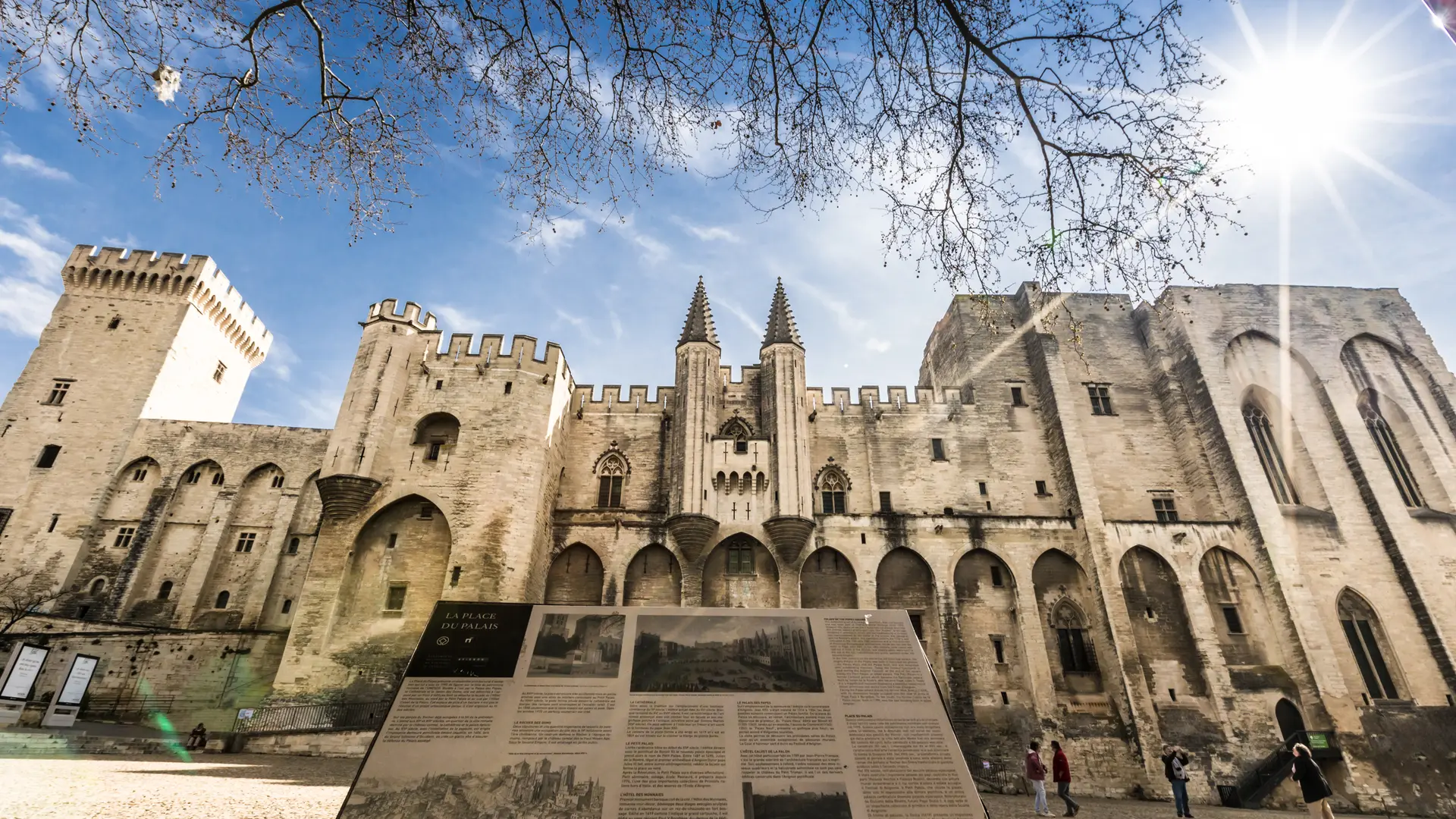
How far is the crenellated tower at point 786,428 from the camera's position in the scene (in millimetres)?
19938

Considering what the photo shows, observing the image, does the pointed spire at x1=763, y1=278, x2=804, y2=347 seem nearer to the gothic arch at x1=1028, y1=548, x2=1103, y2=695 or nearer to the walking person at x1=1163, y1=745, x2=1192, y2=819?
the gothic arch at x1=1028, y1=548, x2=1103, y2=695

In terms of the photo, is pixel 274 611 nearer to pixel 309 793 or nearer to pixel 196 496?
pixel 196 496

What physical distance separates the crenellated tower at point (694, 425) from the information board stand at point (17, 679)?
576 inches

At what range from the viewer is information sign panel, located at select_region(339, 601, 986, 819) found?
443cm

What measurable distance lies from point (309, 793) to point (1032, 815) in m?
12.0

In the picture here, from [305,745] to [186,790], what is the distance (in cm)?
763

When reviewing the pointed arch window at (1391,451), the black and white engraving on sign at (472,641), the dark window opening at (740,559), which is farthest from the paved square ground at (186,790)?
the pointed arch window at (1391,451)

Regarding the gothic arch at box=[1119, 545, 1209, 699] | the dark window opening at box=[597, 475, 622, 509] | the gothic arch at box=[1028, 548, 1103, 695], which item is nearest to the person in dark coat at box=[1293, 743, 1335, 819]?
the gothic arch at box=[1028, 548, 1103, 695]

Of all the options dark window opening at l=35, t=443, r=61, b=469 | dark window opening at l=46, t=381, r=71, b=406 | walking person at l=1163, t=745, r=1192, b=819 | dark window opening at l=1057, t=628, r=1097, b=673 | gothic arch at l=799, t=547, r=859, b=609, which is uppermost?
dark window opening at l=46, t=381, r=71, b=406

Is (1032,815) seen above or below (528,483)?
below

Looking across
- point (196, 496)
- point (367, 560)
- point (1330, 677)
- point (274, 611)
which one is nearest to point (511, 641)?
point (367, 560)

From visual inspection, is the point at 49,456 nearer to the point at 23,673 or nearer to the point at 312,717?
the point at 23,673

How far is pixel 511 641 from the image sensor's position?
17.6 feet

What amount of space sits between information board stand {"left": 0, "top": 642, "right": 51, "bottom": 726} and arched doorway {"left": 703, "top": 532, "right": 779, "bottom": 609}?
1523 cm
